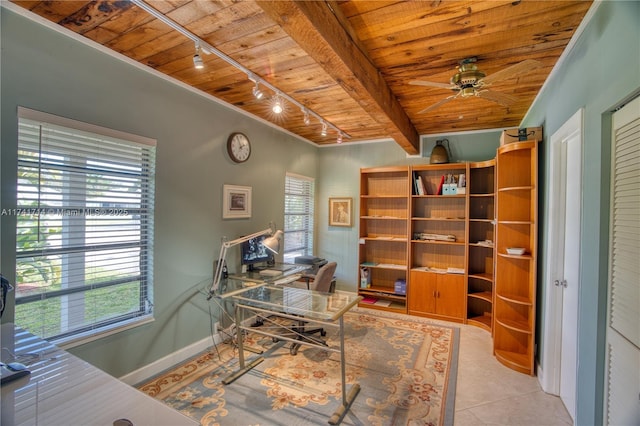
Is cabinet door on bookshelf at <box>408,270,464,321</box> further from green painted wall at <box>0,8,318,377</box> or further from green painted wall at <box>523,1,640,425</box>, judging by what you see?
green painted wall at <box>0,8,318,377</box>

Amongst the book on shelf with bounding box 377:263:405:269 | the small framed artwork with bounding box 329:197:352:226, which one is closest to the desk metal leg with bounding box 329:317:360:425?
the book on shelf with bounding box 377:263:405:269

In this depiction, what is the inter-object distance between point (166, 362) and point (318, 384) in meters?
1.41

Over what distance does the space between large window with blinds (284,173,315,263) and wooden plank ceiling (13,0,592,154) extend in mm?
1892

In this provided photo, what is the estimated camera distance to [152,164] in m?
2.53

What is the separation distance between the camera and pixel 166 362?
263 centimetres

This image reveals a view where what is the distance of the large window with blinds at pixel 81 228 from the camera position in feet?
6.01

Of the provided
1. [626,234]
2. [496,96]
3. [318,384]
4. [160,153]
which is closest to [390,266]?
[318,384]

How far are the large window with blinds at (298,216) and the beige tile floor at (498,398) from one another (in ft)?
9.08

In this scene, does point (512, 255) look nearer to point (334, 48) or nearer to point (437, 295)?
point (437, 295)

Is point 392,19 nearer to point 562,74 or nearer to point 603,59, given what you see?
point 603,59

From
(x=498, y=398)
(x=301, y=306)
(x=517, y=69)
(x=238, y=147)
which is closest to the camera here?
(x=517, y=69)

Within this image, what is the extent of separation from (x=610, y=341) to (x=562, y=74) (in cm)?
188

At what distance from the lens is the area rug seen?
82.2 inches

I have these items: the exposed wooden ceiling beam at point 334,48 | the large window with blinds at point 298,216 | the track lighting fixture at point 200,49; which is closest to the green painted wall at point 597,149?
the exposed wooden ceiling beam at point 334,48
